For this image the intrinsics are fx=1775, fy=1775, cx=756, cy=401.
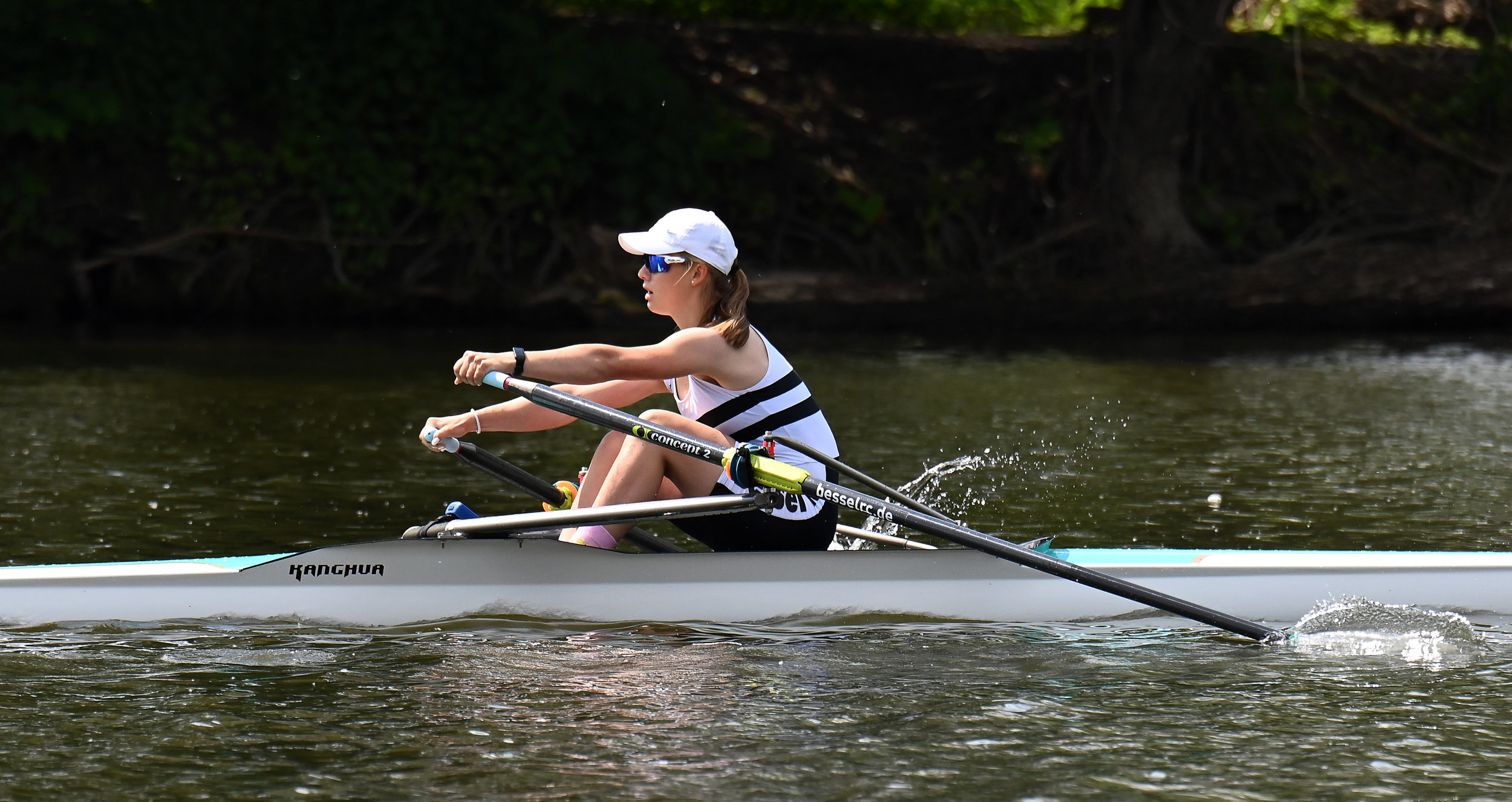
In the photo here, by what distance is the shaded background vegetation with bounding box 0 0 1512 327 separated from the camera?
674 inches

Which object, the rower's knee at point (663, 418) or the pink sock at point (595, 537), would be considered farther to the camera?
the pink sock at point (595, 537)

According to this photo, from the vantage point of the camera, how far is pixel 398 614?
17.9 feet

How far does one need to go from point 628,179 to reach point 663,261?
13036 millimetres

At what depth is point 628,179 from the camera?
18.1 metres

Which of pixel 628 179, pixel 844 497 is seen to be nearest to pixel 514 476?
pixel 844 497

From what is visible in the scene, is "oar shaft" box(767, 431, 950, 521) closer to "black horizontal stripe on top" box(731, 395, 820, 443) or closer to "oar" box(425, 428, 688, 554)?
"black horizontal stripe on top" box(731, 395, 820, 443)

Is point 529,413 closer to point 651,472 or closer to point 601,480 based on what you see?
point 601,480

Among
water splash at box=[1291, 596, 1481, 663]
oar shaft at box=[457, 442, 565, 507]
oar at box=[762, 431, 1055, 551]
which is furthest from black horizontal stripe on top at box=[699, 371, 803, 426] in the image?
water splash at box=[1291, 596, 1481, 663]

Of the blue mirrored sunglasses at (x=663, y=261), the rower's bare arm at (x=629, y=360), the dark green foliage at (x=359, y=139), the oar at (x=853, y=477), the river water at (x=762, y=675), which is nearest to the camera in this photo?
the river water at (x=762, y=675)

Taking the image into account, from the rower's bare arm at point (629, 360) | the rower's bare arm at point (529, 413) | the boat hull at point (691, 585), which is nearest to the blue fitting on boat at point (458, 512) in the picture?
the boat hull at point (691, 585)

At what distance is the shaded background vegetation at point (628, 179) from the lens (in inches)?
→ 674

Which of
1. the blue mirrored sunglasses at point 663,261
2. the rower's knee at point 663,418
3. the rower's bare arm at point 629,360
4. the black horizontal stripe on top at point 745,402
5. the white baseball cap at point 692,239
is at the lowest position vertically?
the rower's knee at point 663,418

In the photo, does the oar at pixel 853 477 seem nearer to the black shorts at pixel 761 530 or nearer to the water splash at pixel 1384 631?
the black shorts at pixel 761 530

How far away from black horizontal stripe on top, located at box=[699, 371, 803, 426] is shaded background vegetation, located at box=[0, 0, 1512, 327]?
37.0ft
